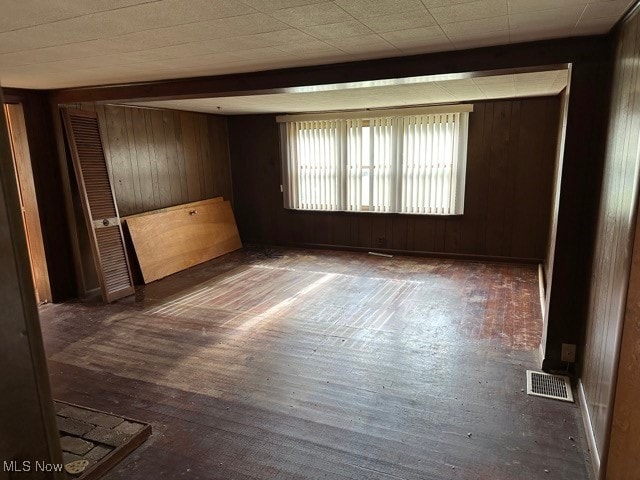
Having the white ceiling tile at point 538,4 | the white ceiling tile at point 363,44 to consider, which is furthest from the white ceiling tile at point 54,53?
the white ceiling tile at point 538,4

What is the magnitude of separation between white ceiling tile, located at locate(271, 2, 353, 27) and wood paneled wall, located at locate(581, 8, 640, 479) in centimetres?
136

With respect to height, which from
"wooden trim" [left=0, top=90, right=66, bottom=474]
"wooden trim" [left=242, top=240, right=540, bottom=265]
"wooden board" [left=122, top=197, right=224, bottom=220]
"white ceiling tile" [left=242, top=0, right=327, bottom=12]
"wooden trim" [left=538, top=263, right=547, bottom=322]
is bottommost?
"wooden trim" [left=538, top=263, right=547, bottom=322]

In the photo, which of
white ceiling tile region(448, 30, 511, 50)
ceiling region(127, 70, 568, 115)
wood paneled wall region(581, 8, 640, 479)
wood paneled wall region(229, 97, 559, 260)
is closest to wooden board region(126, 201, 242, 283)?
wood paneled wall region(229, 97, 559, 260)

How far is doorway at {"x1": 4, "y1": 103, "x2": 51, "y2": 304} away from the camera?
4.38 metres

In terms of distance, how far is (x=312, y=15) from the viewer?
82.8 inches

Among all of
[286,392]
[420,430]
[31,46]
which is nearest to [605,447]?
[420,430]

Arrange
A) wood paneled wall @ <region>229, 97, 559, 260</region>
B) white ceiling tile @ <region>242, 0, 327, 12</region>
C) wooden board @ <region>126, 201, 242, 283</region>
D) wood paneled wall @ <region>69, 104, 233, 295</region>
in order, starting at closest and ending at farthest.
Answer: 1. white ceiling tile @ <region>242, 0, 327, 12</region>
2. wood paneled wall @ <region>69, 104, 233, 295</region>
3. wooden board @ <region>126, 201, 242, 283</region>
4. wood paneled wall @ <region>229, 97, 559, 260</region>

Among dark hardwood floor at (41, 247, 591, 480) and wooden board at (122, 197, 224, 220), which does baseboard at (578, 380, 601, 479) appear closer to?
dark hardwood floor at (41, 247, 591, 480)

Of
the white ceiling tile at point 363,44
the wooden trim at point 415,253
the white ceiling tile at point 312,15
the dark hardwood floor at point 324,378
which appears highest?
the white ceiling tile at point 363,44

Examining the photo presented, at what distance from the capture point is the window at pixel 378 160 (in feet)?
19.8

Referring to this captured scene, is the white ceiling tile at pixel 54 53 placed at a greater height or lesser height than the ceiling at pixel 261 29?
greater

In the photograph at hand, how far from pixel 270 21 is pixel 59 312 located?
12.8ft

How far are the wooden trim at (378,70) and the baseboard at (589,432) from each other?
6.88ft

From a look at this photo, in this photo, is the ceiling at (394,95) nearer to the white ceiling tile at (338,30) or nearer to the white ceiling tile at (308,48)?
the white ceiling tile at (308,48)
